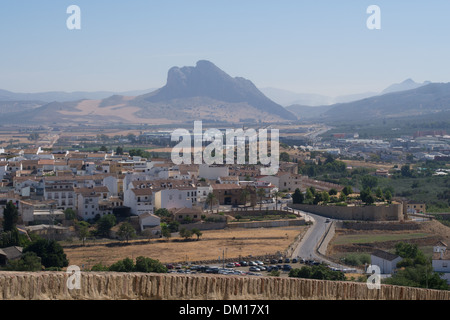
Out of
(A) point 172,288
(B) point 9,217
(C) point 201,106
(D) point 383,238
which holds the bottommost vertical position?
(D) point 383,238

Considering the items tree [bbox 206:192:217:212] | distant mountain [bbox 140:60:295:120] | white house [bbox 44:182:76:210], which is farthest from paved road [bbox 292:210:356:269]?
distant mountain [bbox 140:60:295:120]

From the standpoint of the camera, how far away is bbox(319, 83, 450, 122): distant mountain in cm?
15788

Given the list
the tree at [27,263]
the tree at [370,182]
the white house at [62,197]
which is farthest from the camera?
the tree at [370,182]

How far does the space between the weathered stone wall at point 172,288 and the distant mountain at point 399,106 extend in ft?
487

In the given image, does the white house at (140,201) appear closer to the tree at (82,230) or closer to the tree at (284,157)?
the tree at (82,230)

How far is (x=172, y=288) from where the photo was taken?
19.1ft

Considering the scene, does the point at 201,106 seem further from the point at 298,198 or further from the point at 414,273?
Result: the point at 414,273

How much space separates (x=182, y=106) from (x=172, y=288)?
148 metres

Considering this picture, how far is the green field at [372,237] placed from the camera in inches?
938

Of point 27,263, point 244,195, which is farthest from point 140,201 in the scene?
point 27,263

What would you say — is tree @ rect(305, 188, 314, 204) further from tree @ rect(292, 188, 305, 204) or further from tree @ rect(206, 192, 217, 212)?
tree @ rect(206, 192, 217, 212)

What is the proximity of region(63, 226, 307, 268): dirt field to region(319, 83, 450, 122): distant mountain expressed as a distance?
13143cm

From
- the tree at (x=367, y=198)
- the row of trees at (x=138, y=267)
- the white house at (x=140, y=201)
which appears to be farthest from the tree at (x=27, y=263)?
the tree at (x=367, y=198)

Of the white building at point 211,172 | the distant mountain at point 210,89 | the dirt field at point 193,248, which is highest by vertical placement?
the distant mountain at point 210,89
